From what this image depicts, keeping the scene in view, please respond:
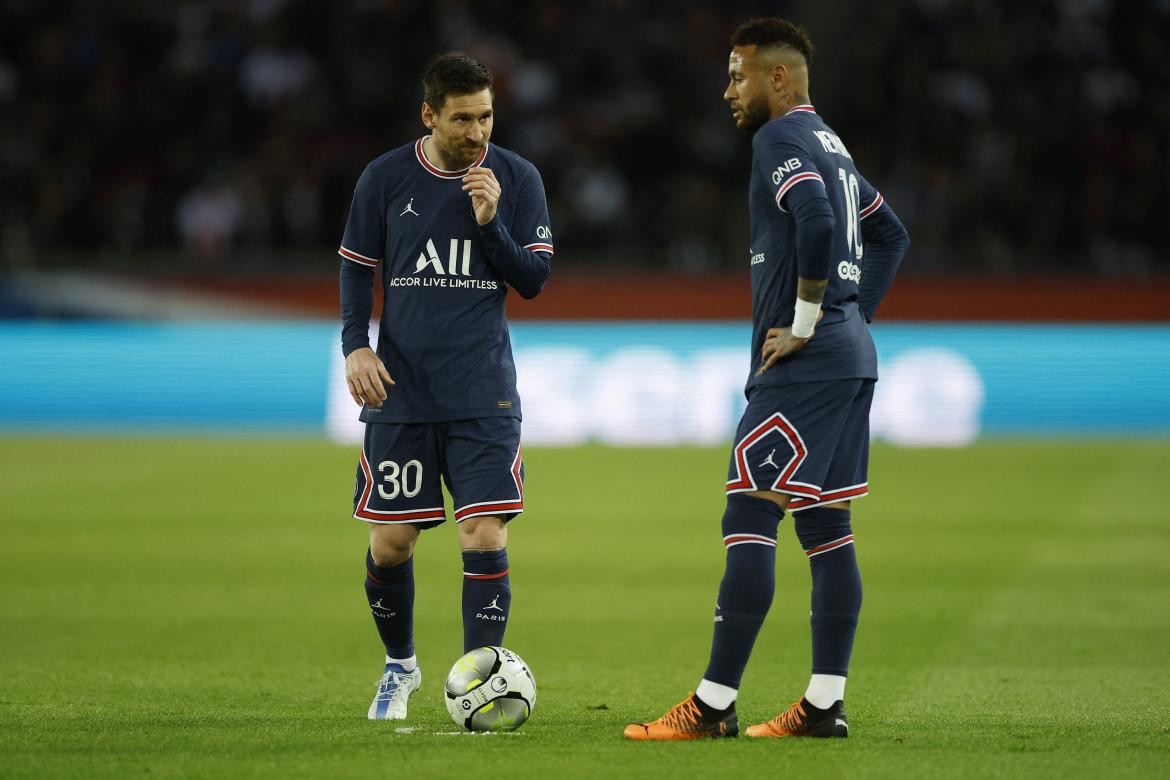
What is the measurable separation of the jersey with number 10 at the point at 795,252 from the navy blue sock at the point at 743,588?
0.46 m

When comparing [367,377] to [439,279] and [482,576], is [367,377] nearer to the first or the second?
[439,279]

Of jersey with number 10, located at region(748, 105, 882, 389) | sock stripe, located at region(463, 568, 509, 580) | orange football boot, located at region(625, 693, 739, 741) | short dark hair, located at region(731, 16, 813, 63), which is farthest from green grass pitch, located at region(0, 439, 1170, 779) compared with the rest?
short dark hair, located at region(731, 16, 813, 63)

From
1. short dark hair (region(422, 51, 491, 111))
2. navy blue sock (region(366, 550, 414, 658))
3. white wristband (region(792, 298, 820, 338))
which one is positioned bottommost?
navy blue sock (region(366, 550, 414, 658))

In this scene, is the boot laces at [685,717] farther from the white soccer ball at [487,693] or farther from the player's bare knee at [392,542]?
the player's bare knee at [392,542]

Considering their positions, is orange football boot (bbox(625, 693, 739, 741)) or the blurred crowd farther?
the blurred crowd

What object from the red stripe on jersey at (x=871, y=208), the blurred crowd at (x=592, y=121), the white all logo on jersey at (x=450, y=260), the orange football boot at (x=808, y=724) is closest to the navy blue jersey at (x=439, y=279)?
the white all logo on jersey at (x=450, y=260)

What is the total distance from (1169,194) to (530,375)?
8006mm

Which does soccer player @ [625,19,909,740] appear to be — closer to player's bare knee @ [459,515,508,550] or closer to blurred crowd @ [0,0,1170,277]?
player's bare knee @ [459,515,508,550]

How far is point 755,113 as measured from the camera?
5.41 meters

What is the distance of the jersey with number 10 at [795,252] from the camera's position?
523 cm

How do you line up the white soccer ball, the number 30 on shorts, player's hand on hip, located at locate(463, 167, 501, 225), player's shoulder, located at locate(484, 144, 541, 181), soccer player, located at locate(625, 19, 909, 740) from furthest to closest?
1. player's shoulder, located at locate(484, 144, 541, 181)
2. the number 30 on shorts
3. player's hand on hip, located at locate(463, 167, 501, 225)
4. the white soccer ball
5. soccer player, located at locate(625, 19, 909, 740)

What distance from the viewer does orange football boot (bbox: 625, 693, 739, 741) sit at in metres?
5.18

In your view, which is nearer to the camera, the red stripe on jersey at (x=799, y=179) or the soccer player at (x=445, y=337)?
the red stripe on jersey at (x=799, y=179)

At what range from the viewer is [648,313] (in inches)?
723
